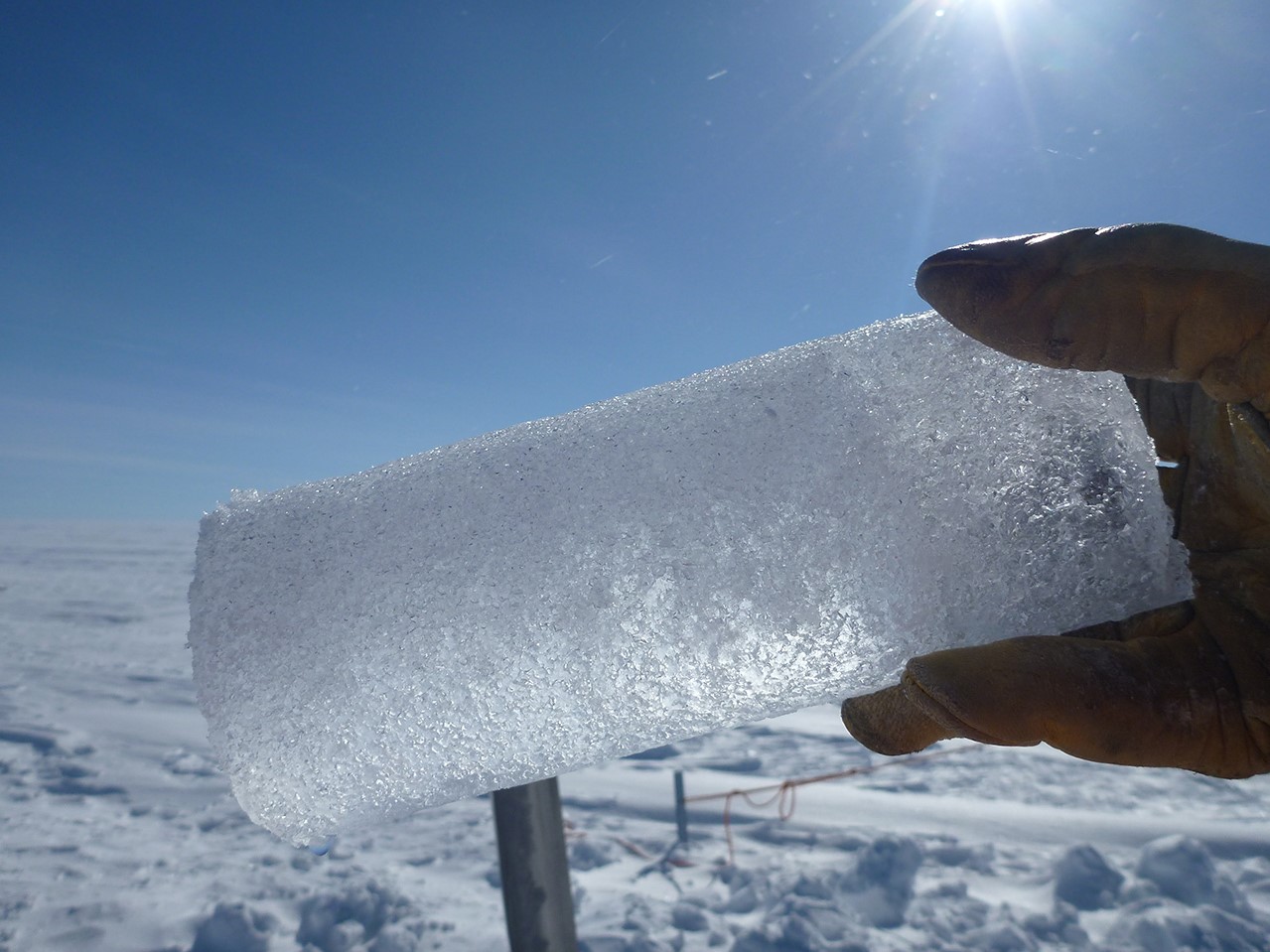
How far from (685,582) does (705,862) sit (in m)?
2.79

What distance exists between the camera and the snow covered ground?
2.54 m

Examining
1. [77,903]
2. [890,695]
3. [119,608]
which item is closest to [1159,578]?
[890,695]

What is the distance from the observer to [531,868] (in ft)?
4.17

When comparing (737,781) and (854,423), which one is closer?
(854,423)

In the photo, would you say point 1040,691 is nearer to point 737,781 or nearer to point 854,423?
point 854,423

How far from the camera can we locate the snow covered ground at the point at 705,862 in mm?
2535

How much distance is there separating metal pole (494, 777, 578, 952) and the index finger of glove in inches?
41.7

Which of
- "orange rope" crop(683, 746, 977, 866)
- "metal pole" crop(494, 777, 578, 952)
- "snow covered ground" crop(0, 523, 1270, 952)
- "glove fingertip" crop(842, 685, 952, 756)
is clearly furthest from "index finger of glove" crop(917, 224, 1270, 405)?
"orange rope" crop(683, 746, 977, 866)

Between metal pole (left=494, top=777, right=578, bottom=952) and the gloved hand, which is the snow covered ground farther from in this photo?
the gloved hand

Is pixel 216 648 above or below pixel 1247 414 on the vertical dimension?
below

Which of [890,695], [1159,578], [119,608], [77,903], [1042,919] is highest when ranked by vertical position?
[119,608]

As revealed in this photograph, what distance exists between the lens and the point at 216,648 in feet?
2.92

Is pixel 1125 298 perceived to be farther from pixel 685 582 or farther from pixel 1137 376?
pixel 685 582

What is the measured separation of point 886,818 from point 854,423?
10.5 feet
